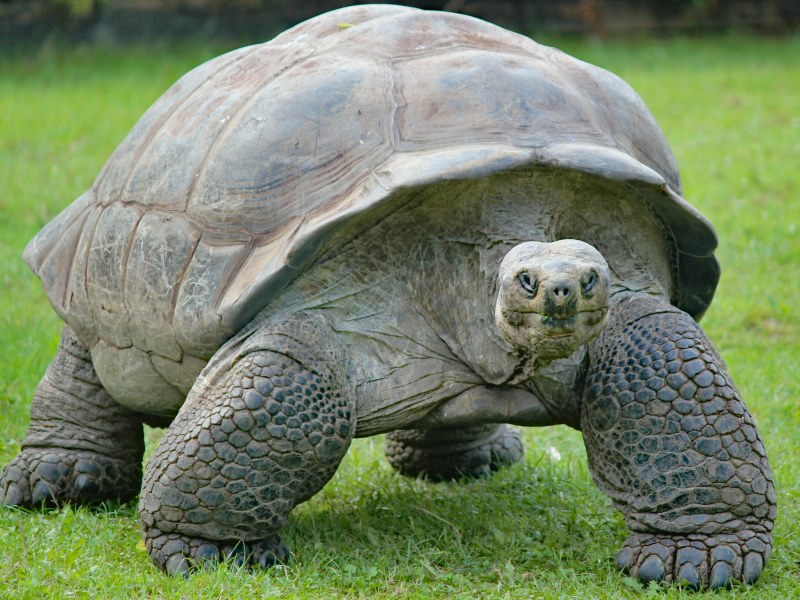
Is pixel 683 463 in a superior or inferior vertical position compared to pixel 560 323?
inferior

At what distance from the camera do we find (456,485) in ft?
15.1

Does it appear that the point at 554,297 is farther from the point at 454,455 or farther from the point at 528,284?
the point at 454,455

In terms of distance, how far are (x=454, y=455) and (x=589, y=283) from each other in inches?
69.3

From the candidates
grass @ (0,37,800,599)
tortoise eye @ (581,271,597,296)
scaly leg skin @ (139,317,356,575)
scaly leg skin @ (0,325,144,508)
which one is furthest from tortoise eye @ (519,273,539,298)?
scaly leg skin @ (0,325,144,508)

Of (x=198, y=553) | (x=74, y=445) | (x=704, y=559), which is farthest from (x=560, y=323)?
(x=74, y=445)

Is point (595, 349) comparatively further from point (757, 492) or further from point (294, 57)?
point (294, 57)

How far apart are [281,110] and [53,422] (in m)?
1.54

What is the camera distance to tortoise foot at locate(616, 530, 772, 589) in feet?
11.0

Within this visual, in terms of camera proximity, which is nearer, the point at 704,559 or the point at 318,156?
the point at 704,559

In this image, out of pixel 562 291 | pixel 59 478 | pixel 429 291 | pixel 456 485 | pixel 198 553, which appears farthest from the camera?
pixel 456 485

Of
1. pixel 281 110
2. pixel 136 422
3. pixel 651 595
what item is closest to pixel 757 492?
pixel 651 595

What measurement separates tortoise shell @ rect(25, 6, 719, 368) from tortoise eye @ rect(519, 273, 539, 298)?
14.6 inches

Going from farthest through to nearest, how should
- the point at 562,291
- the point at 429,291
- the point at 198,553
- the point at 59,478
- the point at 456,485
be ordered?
the point at 456,485
the point at 59,478
the point at 429,291
the point at 198,553
the point at 562,291

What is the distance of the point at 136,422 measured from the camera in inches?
175
